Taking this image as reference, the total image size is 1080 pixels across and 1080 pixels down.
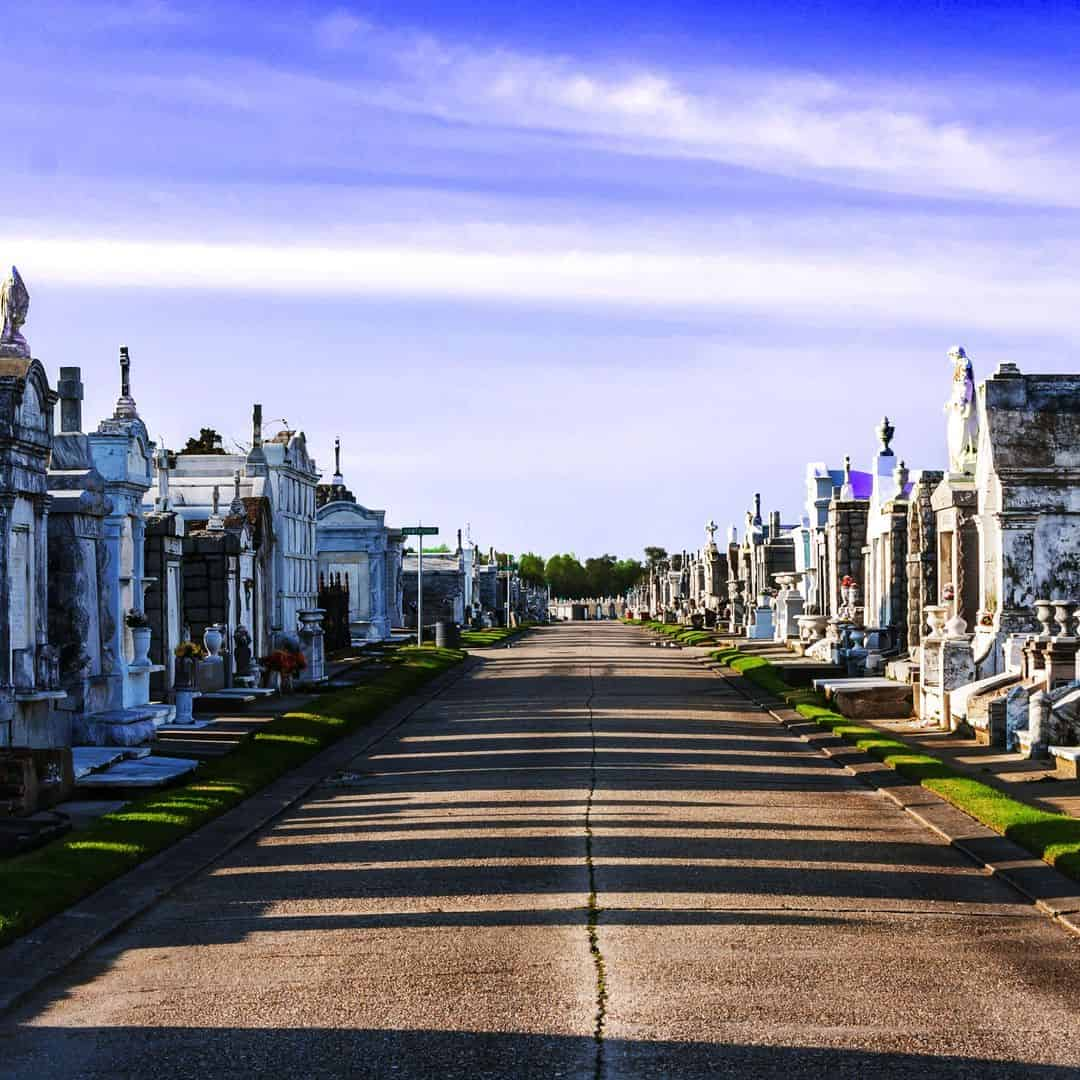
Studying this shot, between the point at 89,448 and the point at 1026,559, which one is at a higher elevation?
the point at 89,448

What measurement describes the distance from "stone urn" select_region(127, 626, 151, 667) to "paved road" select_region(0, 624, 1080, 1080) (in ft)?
23.0

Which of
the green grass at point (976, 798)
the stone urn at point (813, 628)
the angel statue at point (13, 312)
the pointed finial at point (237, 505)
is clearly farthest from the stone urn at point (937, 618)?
the stone urn at point (813, 628)

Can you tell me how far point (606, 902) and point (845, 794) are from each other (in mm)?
6704

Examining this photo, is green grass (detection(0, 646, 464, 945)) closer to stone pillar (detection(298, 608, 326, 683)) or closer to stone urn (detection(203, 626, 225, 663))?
stone urn (detection(203, 626, 225, 663))

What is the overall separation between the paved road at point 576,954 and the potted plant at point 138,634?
6505 millimetres

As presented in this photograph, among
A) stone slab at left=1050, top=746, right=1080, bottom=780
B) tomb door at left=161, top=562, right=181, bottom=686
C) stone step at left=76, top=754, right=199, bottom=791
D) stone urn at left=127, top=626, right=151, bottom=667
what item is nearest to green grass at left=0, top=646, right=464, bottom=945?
stone step at left=76, top=754, right=199, bottom=791

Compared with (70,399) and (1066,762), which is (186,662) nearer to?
(70,399)

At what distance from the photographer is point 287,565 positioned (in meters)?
41.8

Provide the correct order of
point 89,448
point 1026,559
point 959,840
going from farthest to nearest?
point 1026,559, point 89,448, point 959,840

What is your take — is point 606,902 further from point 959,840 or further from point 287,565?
point 287,565

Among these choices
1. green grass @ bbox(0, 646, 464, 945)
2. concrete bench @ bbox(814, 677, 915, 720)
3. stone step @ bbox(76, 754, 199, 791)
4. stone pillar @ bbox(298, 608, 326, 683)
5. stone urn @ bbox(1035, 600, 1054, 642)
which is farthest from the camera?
stone pillar @ bbox(298, 608, 326, 683)

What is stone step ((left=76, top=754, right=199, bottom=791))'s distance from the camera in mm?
17438

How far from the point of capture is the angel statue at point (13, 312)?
20016 mm

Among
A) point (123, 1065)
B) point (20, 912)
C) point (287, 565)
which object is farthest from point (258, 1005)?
point (287, 565)
